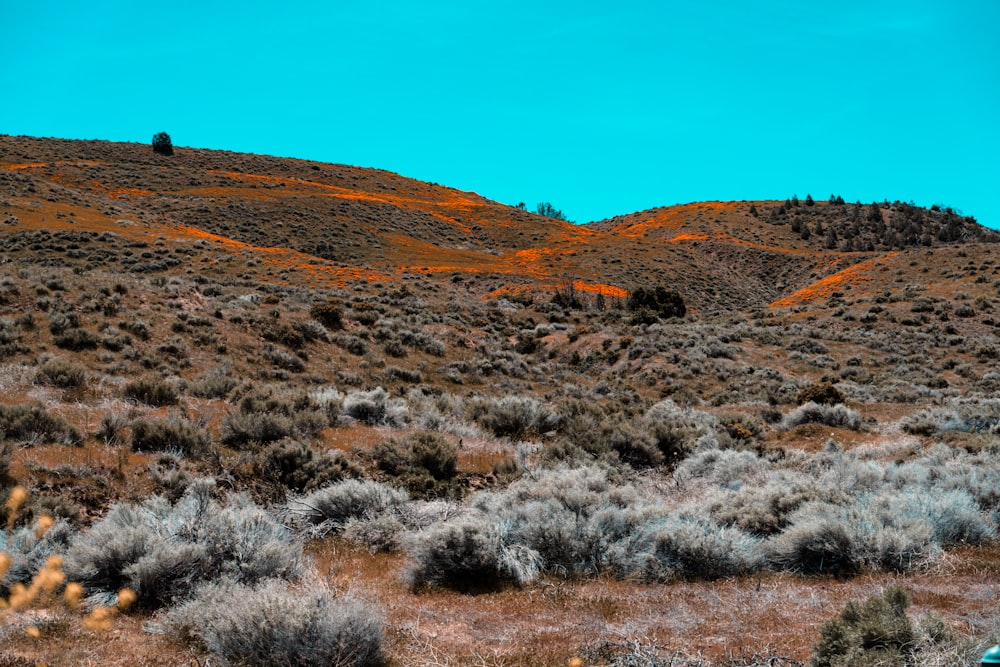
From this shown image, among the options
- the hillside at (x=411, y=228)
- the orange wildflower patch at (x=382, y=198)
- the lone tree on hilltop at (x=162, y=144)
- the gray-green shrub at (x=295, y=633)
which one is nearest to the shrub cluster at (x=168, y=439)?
the gray-green shrub at (x=295, y=633)

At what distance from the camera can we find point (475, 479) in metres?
10.5

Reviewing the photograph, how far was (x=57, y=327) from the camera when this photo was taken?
619 inches

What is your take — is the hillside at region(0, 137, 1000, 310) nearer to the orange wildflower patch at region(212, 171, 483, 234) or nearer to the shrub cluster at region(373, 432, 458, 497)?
the orange wildflower patch at region(212, 171, 483, 234)

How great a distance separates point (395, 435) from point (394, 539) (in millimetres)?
4481

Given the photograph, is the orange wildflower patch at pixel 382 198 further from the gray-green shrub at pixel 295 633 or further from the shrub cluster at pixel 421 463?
the gray-green shrub at pixel 295 633

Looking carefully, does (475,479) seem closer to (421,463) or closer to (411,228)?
(421,463)

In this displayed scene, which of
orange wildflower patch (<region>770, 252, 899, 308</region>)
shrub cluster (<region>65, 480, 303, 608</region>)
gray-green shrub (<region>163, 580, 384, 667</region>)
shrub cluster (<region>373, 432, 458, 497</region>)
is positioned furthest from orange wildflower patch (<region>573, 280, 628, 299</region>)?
gray-green shrub (<region>163, 580, 384, 667</region>)

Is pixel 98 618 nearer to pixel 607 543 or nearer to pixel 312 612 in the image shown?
pixel 312 612

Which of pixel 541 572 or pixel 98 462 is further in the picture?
pixel 98 462

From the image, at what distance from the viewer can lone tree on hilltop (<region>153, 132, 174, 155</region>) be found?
8044 centimetres

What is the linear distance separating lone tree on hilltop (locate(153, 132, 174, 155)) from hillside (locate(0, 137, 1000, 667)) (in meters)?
→ 62.9

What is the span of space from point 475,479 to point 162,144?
88157mm

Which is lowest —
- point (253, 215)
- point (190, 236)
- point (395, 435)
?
point (395, 435)

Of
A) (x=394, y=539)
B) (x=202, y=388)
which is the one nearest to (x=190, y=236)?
(x=202, y=388)
